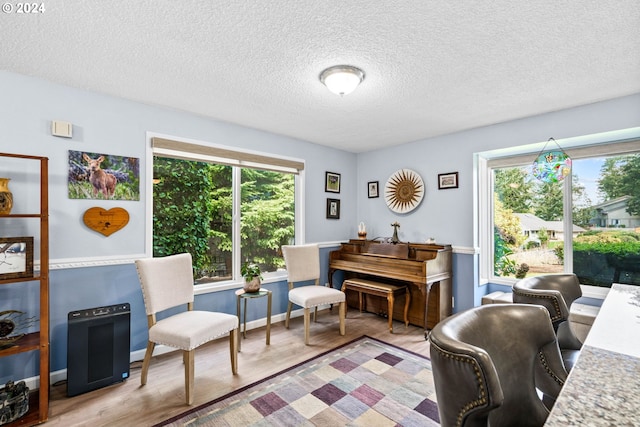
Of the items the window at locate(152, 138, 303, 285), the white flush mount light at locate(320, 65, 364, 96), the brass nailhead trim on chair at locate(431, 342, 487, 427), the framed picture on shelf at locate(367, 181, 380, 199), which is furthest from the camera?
the framed picture on shelf at locate(367, 181, 380, 199)

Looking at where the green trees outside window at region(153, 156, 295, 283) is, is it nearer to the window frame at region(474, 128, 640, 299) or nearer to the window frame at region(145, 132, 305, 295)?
the window frame at region(145, 132, 305, 295)

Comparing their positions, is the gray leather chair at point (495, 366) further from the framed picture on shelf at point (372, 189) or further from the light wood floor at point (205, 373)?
the framed picture on shelf at point (372, 189)

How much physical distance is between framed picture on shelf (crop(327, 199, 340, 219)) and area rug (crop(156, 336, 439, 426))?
6.75 ft

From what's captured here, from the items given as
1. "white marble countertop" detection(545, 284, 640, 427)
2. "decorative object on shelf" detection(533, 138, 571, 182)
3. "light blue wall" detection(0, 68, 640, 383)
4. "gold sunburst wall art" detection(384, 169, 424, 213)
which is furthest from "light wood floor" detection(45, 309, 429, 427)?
"decorative object on shelf" detection(533, 138, 571, 182)

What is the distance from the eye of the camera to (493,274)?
12.5 ft

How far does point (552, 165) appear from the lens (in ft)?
10.2

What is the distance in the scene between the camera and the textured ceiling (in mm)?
1571

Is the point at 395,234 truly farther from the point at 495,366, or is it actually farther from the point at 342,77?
the point at 495,366

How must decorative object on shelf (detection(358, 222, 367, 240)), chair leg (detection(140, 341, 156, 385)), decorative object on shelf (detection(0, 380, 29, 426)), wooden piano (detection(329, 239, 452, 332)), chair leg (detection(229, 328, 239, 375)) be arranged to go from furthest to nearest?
decorative object on shelf (detection(358, 222, 367, 240)), wooden piano (detection(329, 239, 452, 332)), chair leg (detection(229, 328, 239, 375)), chair leg (detection(140, 341, 156, 385)), decorative object on shelf (detection(0, 380, 29, 426))

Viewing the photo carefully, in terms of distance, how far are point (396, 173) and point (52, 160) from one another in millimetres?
3736

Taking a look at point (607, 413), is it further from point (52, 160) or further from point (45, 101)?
point (45, 101)

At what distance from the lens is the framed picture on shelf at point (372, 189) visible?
458cm

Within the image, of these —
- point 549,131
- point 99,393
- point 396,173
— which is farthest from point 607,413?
point 396,173

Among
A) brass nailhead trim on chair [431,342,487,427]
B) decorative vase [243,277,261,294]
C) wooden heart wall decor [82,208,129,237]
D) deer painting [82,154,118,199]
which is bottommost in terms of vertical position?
decorative vase [243,277,261,294]
